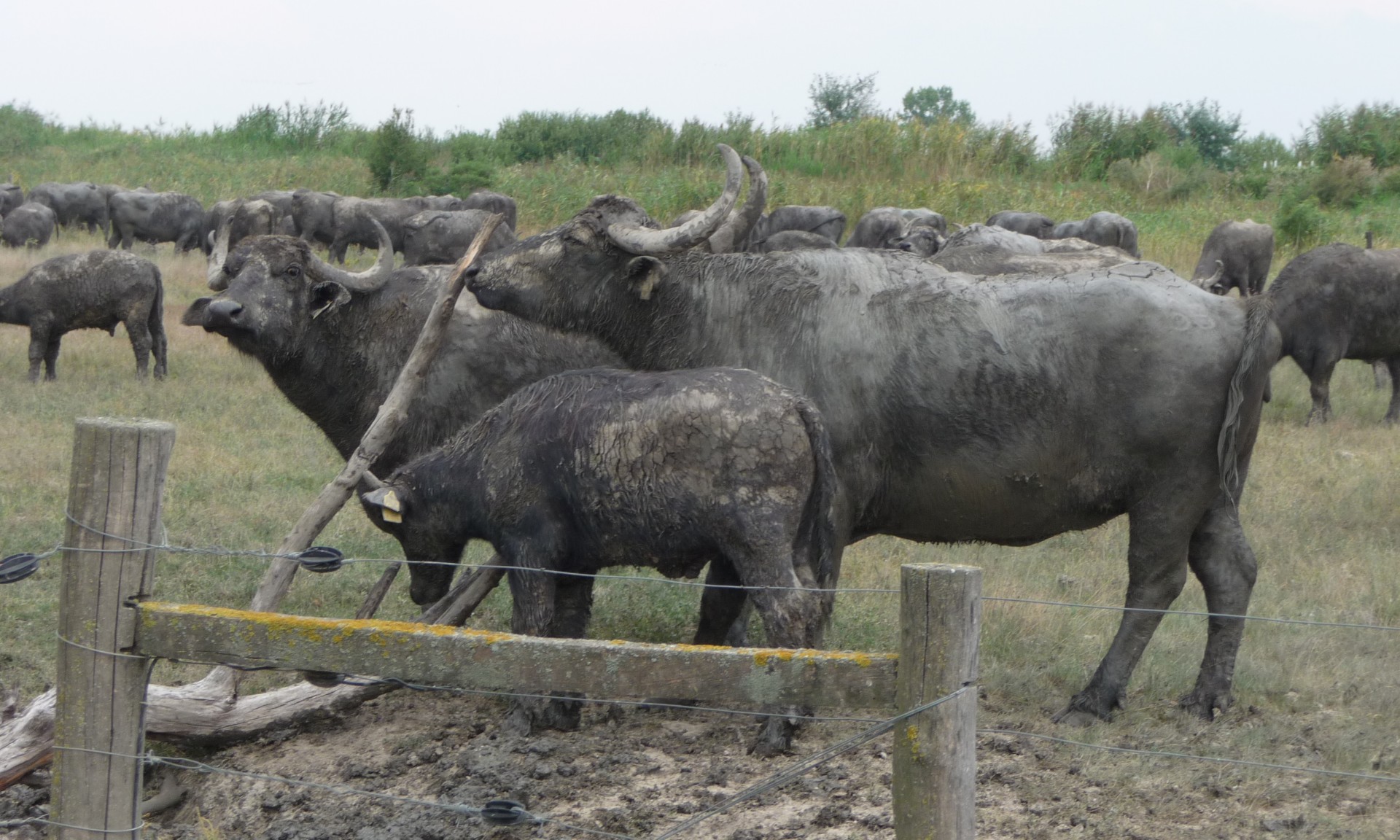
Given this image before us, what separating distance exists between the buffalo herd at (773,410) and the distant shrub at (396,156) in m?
29.4

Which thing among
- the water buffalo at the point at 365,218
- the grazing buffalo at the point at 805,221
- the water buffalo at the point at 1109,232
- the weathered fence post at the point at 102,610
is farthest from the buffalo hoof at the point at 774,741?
the water buffalo at the point at 365,218

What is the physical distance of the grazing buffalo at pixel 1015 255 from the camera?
24.5ft

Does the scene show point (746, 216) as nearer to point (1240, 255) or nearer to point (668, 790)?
point (668, 790)

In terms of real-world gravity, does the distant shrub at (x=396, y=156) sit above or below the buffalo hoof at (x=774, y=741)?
above

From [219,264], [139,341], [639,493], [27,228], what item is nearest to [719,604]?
[639,493]

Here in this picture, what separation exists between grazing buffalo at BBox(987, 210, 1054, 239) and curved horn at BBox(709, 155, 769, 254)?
1716 cm

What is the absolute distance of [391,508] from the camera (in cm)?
600

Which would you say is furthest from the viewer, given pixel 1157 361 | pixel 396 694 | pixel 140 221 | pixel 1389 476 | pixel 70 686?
pixel 140 221

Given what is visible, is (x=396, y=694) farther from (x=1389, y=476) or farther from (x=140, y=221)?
(x=140, y=221)

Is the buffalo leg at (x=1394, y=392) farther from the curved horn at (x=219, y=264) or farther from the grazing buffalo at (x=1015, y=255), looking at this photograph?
the curved horn at (x=219, y=264)

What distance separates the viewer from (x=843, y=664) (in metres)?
3.27

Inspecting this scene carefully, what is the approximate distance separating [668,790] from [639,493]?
1244 millimetres

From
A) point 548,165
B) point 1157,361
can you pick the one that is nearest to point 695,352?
point 1157,361

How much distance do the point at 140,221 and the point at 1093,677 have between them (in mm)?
29593
